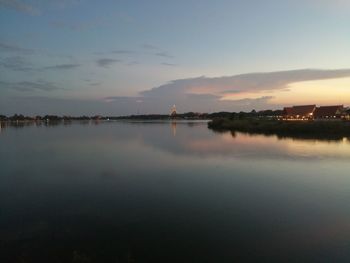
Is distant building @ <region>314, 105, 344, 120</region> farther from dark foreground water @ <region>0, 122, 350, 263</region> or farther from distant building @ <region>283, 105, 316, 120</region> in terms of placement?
dark foreground water @ <region>0, 122, 350, 263</region>

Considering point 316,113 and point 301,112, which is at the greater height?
point 301,112

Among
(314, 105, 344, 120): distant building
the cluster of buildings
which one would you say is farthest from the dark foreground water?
(314, 105, 344, 120): distant building

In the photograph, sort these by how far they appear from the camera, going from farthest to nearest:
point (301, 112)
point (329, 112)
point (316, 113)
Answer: point (316, 113)
point (301, 112)
point (329, 112)

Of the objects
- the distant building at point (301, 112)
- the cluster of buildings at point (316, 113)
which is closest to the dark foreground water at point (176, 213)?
the distant building at point (301, 112)

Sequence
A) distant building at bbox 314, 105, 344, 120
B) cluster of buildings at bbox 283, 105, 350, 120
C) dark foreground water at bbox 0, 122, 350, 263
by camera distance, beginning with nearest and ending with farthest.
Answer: dark foreground water at bbox 0, 122, 350, 263 → cluster of buildings at bbox 283, 105, 350, 120 → distant building at bbox 314, 105, 344, 120

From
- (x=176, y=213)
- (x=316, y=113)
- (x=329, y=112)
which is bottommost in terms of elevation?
(x=176, y=213)

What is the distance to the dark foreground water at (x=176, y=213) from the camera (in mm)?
7527

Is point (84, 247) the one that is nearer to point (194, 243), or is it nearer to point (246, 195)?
point (194, 243)

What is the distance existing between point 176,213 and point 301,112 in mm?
72062

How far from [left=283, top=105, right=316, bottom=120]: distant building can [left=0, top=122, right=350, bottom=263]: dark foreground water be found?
58.7m

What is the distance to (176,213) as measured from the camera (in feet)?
33.4

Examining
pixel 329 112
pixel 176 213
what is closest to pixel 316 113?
pixel 329 112

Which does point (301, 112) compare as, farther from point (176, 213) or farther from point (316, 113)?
point (176, 213)

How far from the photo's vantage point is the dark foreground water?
7527 millimetres
